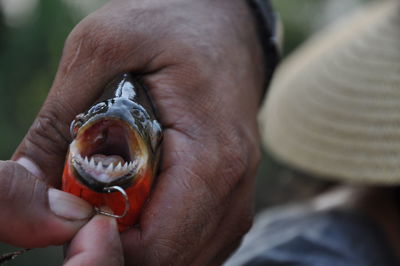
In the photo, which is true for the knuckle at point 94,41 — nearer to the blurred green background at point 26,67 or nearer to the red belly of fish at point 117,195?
the red belly of fish at point 117,195

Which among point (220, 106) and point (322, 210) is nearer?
point (220, 106)

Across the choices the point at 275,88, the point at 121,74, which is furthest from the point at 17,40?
the point at 121,74

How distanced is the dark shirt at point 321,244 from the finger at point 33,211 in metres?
1.17

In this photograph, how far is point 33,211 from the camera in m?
1.03

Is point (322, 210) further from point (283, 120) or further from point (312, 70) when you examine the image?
point (312, 70)

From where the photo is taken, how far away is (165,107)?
1271mm

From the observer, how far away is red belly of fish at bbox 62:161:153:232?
1.07 meters

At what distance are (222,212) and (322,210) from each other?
1246 millimetres

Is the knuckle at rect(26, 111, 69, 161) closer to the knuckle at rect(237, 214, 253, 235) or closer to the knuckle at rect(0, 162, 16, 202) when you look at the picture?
the knuckle at rect(0, 162, 16, 202)

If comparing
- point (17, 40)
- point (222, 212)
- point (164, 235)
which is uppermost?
point (164, 235)

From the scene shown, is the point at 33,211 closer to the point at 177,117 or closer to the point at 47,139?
the point at 47,139

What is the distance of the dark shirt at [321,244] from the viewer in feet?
6.97

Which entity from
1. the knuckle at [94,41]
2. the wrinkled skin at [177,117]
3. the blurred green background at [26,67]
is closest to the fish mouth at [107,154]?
the wrinkled skin at [177,117]

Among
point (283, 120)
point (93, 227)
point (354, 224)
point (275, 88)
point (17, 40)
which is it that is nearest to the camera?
point (93, 227)
